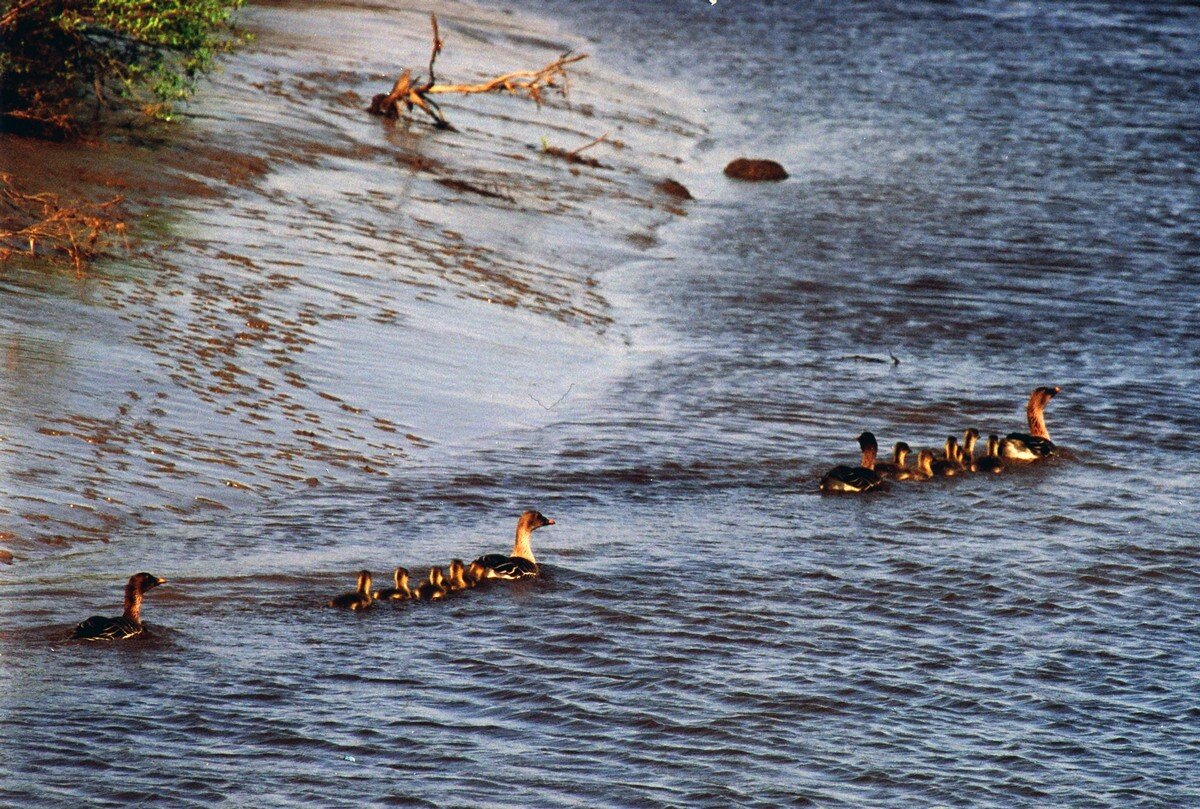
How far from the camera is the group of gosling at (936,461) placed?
1370 centimetres

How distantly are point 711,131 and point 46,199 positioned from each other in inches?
703

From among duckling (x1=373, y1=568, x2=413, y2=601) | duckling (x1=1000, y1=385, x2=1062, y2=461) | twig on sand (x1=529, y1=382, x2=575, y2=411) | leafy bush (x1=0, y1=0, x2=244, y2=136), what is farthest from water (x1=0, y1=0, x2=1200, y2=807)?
leafy bush (x1=0, y1=0, x2=244, y2=136)

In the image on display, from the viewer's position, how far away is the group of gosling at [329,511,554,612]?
1075 centimetres

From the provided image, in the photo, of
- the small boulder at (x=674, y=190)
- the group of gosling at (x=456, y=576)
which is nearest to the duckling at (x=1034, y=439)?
the group of gosling at (x=456, y=576)

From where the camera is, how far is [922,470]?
47.4 feet

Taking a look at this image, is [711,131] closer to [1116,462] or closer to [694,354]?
[694,354]

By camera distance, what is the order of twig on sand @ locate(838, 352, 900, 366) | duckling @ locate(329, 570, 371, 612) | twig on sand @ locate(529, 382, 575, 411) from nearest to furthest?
1. duckling @ locate(329, 570, 371, 612)
2. twig on sand @ locate(529, 382, 575, 411)
3. twig on sand @ locate(838, 352, 900, 366)

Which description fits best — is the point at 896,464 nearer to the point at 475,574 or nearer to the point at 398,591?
the point at 475,574

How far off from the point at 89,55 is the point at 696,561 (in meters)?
11.5

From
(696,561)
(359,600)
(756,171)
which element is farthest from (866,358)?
(756,171)

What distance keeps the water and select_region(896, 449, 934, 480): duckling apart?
14cm

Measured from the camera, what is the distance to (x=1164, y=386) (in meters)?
17.6

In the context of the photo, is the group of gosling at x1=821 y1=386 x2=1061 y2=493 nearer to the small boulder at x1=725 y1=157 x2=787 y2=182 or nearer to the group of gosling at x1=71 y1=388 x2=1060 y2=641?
the group of gosling at x1=71 y1=388 x2=1060 y2=641

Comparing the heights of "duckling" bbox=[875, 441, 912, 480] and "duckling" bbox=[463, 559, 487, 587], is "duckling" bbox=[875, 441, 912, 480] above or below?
above
